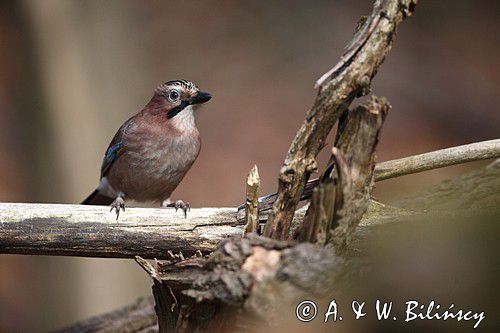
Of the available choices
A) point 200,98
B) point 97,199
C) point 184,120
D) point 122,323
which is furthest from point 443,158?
point 97,199

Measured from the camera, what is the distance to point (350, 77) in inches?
104

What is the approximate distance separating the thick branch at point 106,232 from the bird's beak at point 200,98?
1.54m

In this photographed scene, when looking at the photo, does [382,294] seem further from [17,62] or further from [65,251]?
[17,62]

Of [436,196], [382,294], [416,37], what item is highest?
[416,37]

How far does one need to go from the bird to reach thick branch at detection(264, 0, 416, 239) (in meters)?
2.01

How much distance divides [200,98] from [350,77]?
7.28 ft

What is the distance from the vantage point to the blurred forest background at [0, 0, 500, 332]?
236 inches

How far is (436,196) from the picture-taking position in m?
3.72

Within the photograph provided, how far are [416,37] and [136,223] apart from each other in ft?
26.4

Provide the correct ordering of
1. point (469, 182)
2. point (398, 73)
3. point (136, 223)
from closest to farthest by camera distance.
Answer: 1. point (136, 223)
2. point (469, 182)
3. point (398, 73)

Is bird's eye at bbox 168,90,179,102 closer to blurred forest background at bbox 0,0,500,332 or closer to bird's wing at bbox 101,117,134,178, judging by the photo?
bird's wing at bbox 101,117,134,178

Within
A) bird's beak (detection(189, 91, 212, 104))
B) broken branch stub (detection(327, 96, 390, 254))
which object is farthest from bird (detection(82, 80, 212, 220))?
broken branch stub (detection(327, 96, 390, 254))

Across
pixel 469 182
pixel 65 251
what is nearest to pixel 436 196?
pixel 469 182

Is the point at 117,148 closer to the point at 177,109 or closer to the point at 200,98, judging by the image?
the point at 177,109
